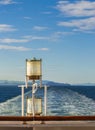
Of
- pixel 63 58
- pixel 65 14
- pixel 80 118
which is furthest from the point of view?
pixel 65 14

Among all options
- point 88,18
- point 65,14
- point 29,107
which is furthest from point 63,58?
point 29,107

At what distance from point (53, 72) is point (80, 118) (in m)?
23.1

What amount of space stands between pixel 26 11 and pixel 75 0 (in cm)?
741

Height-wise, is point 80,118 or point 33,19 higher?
point 33,19

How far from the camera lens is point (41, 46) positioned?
3116cm

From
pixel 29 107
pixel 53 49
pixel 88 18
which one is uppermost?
pixel 88 18

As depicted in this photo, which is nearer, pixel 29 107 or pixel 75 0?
pixel 29 107

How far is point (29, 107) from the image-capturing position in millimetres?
3357

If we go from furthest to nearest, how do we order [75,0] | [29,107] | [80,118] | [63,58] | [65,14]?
[65,14] < [63,58] < [75,0] < [29,107] < [80,118]

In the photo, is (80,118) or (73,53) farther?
(73,53)

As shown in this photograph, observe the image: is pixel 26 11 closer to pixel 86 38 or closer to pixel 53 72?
pixel 86 38

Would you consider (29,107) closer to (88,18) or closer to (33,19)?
(88,18)

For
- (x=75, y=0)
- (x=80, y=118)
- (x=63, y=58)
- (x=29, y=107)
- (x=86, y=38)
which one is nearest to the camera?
(x=80, y=118)

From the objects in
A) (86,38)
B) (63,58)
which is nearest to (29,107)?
(63,58)
